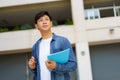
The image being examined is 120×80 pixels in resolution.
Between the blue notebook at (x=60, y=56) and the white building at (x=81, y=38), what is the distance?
482 inches

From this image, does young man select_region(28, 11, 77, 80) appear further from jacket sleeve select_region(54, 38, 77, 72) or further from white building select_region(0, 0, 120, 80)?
white building select_region(0, 0, 120, 80)

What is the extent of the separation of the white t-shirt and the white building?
39.6 feet

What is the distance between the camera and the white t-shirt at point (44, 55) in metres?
2.71

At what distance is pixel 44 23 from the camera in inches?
109


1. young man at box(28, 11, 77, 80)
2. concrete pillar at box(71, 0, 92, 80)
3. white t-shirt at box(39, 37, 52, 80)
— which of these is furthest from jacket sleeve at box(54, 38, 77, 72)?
concrete pillar at box(71, 0, 92, 80)

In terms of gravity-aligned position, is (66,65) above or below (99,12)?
above

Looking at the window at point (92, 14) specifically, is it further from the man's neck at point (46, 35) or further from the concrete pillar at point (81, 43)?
the man's neck at point (46, 35)

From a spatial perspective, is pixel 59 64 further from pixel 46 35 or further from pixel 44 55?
pixel 46 35

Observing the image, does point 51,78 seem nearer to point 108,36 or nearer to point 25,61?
point 108,36

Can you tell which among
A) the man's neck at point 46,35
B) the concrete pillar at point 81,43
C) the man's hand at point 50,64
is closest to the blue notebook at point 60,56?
the man's hand at point 50,64

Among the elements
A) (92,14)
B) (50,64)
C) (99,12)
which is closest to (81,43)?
(92,14)

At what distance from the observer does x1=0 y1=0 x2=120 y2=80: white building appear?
15.3 metres

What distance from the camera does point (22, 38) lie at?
52.0ft

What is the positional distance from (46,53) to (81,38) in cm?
1257
